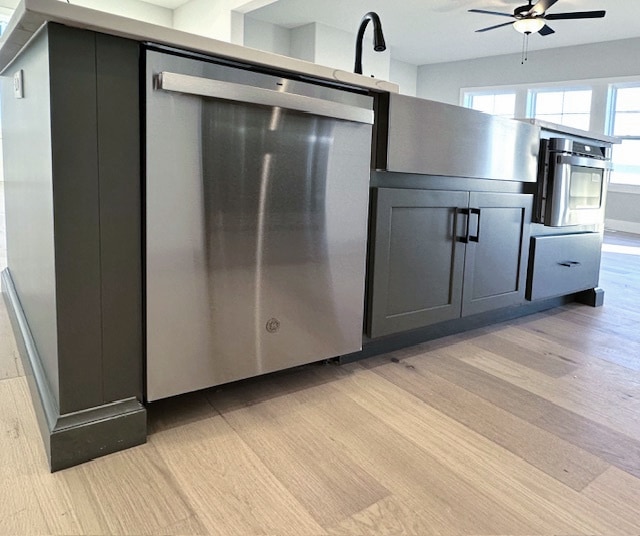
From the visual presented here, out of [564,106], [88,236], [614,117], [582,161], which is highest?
[564,106]

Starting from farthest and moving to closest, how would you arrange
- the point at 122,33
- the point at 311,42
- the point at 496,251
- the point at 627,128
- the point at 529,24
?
the point at 627,128 < the point at 311,42 < the point at 529,24 < the point at 496,251 < the point at 122,33

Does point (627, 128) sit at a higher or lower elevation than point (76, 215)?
higher

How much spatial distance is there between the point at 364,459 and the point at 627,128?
7.68 metres

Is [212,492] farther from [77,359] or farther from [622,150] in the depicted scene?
[622,150]

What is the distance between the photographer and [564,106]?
779 centimetres

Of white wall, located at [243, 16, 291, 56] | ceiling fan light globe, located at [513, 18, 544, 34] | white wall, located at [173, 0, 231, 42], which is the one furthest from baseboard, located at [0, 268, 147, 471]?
white wall, located at [243, 16, 291, 56]

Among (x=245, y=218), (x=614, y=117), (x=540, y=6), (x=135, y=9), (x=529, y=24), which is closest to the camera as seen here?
(x=245, y=218)

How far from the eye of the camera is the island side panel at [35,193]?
1.12m

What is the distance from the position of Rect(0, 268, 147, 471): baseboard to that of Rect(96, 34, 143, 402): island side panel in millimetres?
43

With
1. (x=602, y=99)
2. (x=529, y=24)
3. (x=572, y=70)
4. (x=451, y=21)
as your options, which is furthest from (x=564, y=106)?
(x=529, y=24)

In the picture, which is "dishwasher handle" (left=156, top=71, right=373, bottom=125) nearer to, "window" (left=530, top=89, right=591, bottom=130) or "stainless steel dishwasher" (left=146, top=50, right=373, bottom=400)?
"stainless steel dishwasher" (left=146, top=50, right=373, bottom=400)

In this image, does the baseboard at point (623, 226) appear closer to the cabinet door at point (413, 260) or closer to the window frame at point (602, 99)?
the window frame at point (602, 99)

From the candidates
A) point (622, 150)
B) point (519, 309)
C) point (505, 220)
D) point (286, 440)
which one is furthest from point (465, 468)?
point (622, 150)

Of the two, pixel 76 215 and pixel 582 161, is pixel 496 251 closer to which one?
pixel 582 161
